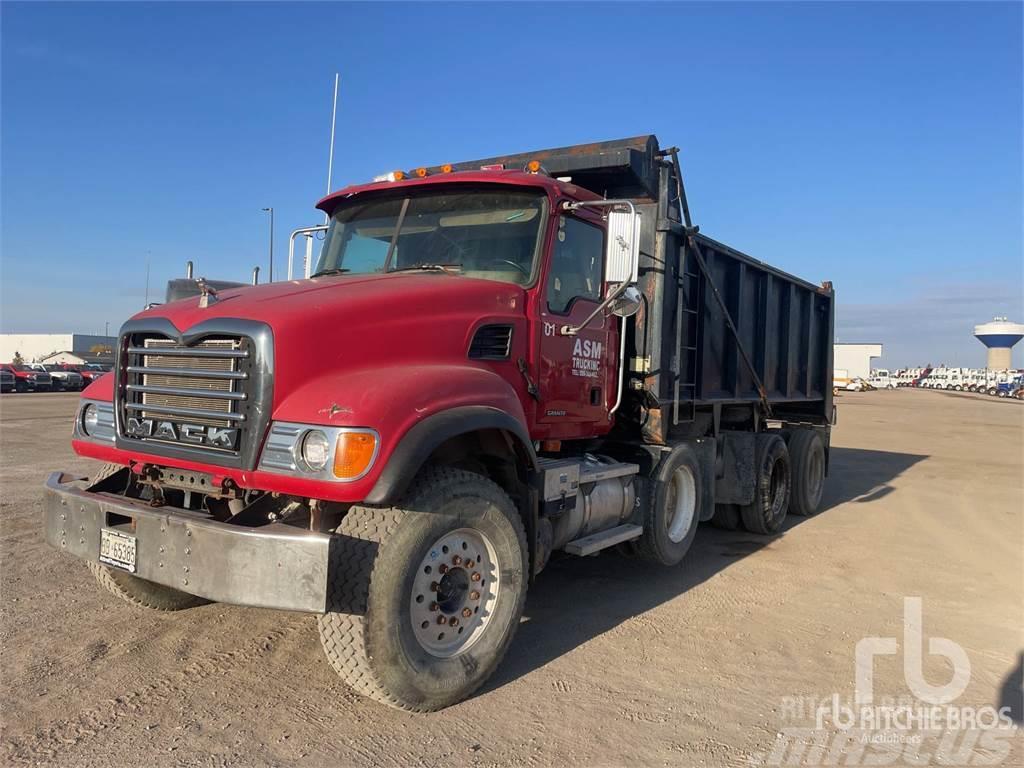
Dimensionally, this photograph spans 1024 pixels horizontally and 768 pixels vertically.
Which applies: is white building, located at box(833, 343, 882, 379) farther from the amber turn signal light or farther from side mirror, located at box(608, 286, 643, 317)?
the amber turn signal light

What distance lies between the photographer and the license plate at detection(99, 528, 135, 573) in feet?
12.0

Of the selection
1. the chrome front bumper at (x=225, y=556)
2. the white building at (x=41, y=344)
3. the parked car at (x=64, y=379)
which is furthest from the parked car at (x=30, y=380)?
the white building at (x=41, y=344)

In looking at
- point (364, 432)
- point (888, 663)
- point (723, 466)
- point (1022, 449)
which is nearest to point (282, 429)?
point (364, 432)

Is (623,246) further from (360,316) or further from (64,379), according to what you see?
(64,379)

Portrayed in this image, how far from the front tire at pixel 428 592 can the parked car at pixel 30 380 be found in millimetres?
37891

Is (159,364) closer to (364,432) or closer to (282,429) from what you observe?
(282,429)

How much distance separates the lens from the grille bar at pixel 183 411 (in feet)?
11.6

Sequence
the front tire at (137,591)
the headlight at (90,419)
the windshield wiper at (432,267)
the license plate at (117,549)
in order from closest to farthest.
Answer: the license plate at (117,549) → the headlight at (90,419) → the front tire at (137,591) → the windshield wiper at (432,267)

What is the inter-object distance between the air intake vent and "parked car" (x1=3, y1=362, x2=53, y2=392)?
37.5 metres

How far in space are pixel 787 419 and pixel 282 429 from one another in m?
8.72

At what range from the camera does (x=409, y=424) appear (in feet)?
11.3

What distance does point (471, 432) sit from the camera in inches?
159

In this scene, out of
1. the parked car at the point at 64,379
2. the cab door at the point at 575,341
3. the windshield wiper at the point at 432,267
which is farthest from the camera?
the parked car at the point at 64,379

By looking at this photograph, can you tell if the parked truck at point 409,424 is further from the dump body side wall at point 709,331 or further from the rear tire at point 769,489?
the rear tire at point 769,489
